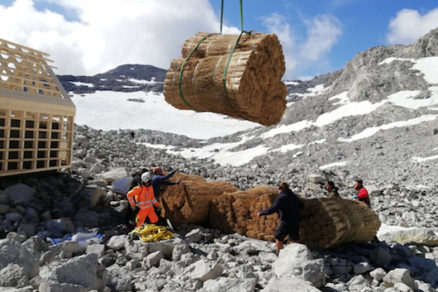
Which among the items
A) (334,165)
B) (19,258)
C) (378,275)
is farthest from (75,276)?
(334,165)

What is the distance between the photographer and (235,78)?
4.32m

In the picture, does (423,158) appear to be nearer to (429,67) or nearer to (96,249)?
(96,249)

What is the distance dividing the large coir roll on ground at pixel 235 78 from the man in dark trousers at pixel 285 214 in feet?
6.01

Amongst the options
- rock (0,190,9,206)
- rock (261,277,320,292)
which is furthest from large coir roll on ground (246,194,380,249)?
rock (0,190,9,206)

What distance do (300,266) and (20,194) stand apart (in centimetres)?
677

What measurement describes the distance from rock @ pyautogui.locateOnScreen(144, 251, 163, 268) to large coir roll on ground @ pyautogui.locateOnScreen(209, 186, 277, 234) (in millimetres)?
2431

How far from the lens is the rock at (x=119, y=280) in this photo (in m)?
4.65

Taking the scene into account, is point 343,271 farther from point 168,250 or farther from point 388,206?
point 388,206

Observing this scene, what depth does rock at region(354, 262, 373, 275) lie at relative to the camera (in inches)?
234

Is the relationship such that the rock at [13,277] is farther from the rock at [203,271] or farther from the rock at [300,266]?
the rock at [300,266]

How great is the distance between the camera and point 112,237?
668cm

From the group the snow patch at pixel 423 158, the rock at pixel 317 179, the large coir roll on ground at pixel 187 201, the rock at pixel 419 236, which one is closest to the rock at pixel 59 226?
the large coir roll on ground at pixel 187 201

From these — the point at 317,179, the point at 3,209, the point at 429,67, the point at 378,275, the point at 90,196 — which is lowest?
the point at 378,275

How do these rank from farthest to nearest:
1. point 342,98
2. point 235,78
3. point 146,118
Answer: point 146,118 → point 342,98 → point 235,78
